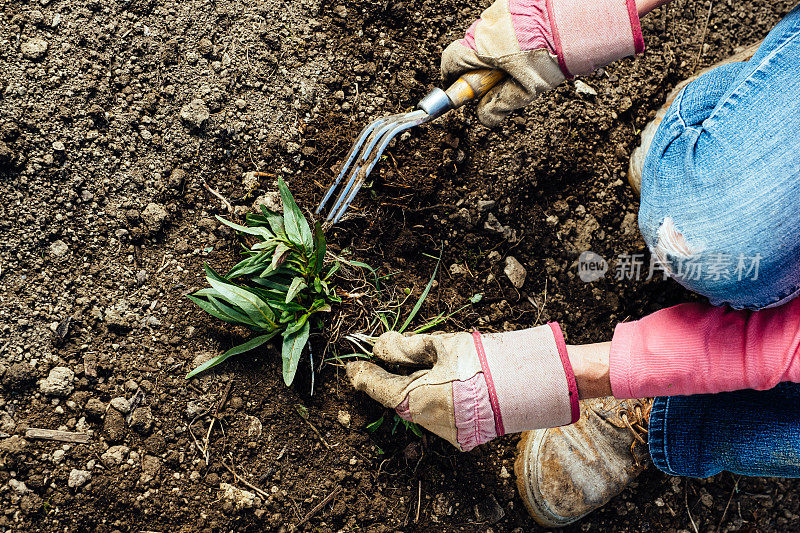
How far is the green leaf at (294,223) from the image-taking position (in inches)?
54.1

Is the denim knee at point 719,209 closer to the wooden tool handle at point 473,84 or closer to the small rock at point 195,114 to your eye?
the wooden tool handle at point 473,84

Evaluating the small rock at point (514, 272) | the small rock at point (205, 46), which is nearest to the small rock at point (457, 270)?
the small rock at point (514, 272)

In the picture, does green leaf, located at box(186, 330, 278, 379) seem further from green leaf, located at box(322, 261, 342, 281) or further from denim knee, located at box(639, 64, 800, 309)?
denim knee, located at box(639, 64, 800, 309)

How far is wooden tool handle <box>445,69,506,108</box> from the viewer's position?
129 centimetres

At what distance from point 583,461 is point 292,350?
2.69ft

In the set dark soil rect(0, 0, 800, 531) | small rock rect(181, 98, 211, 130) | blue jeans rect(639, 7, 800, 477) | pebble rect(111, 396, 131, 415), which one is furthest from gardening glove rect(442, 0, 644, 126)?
pebble rect(111, 396, 131, 415)

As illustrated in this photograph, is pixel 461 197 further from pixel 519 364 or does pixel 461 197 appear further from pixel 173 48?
pixel 173 48

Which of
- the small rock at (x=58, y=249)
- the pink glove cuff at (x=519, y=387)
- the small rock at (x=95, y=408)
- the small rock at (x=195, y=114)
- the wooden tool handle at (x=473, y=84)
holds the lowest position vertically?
the pink glove cuff at (x=519, y=387)

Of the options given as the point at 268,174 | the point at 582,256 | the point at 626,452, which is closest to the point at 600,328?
the point at 582,256

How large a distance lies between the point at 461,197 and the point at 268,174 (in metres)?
0.52

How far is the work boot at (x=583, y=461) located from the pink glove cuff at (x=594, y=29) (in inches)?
36.3

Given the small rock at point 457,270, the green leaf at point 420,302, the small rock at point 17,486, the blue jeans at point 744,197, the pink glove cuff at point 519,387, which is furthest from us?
the small rock at point 457,270

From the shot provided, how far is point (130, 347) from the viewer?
1.37 meters

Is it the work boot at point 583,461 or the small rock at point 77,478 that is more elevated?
the small rock at point 77,478
